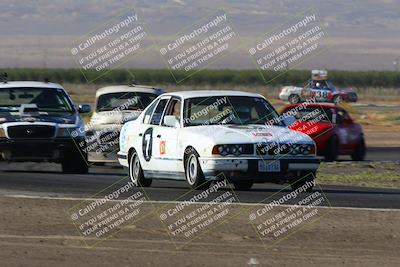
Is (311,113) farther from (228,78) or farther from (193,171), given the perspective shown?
(228,78)

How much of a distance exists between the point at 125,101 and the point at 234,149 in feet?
29.7

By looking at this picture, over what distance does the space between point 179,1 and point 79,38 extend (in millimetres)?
24950

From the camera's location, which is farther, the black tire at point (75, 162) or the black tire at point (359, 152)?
the black tire at point (359, 152)

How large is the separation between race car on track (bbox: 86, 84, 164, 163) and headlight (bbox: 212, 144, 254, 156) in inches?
300

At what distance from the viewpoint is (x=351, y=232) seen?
14.3 m

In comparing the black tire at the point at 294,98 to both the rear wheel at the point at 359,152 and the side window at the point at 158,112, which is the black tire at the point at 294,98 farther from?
the side window at the point at 158,112

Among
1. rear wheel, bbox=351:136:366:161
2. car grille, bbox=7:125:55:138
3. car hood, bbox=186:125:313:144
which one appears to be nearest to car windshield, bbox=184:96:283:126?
car hood, bbox=186:125:313:144

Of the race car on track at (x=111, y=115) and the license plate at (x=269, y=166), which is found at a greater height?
the license plate at (x=269, y=166)

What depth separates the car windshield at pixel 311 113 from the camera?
96.1 feet

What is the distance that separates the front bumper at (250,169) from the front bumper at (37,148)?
17.6 feet

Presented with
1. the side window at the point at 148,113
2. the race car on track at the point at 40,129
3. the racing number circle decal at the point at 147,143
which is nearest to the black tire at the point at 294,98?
the race car on track at the point at 40,129

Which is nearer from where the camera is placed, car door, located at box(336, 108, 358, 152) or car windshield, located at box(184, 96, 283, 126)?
car windshield, located at box(184, 96, 283, 126)

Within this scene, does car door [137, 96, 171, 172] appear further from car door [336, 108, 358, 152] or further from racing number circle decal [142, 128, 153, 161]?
car door [336, 108, 358, 152]

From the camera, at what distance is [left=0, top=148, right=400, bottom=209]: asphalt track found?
17656 millimetres
